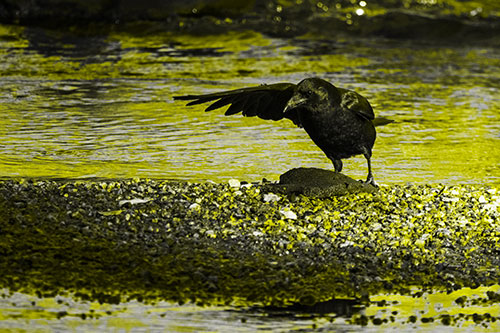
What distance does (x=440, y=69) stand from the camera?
585 inches

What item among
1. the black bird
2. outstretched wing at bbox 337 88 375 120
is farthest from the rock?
outstretched wing at bbox 337 88 375 120

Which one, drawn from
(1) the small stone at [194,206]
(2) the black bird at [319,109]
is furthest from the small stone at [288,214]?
(2) the black bird at [319,109]

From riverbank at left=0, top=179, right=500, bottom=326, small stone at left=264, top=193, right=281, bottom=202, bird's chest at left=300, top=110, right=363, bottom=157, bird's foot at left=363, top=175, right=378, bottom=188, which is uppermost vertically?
bird's chest at left=300, top=110, right=363, bottom=157

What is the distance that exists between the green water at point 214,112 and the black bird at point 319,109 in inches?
32.9

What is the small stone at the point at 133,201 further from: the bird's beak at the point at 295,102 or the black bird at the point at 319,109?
the bird's beak at the point at 295,102

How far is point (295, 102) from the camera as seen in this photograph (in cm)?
716

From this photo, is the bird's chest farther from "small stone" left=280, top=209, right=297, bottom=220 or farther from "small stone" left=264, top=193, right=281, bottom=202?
"small stone" left=280, top=209, right=297, bottom=220

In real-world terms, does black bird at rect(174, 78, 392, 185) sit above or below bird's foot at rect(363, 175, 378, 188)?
above

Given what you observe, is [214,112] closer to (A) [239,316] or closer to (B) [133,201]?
(B) [133,201]

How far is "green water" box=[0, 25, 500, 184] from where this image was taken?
8883 millimetres

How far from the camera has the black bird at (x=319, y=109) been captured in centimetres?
721

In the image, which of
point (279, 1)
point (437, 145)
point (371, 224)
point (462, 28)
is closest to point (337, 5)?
point (279, 1)

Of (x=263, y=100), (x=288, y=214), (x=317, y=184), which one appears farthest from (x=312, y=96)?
(x=288, y=214)

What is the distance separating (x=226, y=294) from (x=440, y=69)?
10.0 metres
